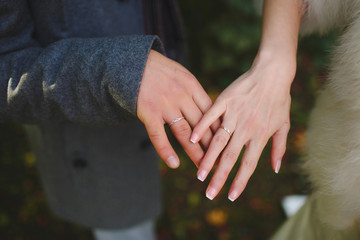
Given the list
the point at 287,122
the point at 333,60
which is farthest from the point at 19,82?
the point at 333,60

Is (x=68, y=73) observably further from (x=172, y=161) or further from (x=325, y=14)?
(x=325, y=14)

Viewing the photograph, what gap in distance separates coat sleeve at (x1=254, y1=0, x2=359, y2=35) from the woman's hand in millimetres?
164

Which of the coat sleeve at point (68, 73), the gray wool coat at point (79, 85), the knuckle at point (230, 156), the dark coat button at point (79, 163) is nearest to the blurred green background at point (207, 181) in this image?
the gray wool coat at point (79, 85)

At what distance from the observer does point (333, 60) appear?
949mm

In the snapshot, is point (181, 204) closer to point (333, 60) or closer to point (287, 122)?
point (287, 122)

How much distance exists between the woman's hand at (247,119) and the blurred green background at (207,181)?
1.38 metres

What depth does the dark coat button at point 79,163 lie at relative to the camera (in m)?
1.35

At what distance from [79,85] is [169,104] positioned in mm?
279

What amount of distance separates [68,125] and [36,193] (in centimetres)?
170

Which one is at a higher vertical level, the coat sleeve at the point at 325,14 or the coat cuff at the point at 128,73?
the coat sleeve at the point at 325,14

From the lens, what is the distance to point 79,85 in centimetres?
91

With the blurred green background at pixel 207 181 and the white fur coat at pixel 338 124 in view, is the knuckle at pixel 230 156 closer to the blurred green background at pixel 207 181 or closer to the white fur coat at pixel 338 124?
the white fur coat at pixel 338 124

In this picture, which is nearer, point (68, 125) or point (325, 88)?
point (325, 88)

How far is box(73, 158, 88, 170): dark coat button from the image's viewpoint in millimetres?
1348
